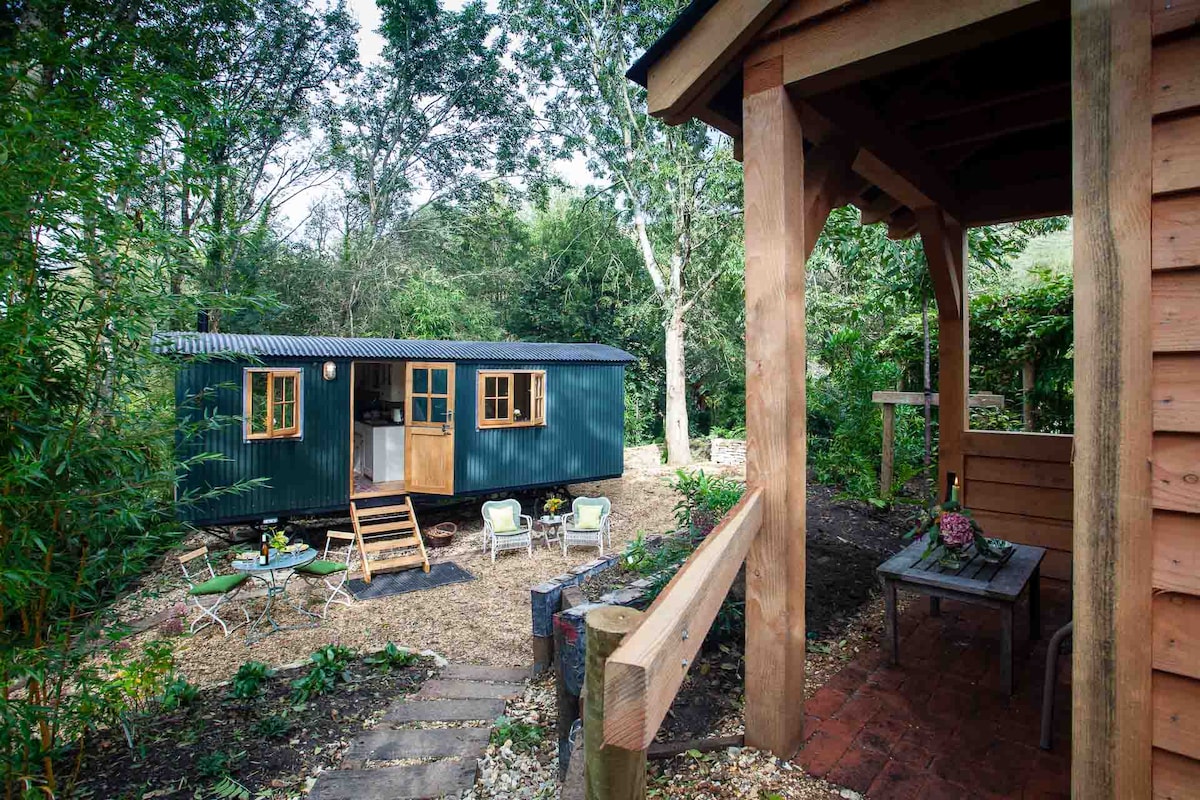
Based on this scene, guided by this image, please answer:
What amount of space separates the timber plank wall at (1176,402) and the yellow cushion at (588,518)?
5.67 m

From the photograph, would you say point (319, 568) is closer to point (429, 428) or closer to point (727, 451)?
point (429, 428)

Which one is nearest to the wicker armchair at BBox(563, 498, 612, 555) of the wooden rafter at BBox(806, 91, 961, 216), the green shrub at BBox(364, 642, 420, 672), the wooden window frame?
the wooden window frame

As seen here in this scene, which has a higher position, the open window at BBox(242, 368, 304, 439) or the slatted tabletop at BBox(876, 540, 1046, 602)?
the open window at BBox(242, 368, 304, 439)

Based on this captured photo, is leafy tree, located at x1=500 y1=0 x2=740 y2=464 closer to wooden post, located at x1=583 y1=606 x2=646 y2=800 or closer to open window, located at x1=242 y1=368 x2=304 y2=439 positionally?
open window, located at x1=242 y1=368 x2=304 y2=439

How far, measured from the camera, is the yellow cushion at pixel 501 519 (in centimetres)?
671

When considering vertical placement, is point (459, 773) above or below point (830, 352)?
below

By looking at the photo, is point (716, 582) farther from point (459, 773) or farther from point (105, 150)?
point (105, 150)

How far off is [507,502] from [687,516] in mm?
3069

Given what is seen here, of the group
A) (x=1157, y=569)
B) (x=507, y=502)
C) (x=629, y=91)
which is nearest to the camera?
(x=1157, y=569)

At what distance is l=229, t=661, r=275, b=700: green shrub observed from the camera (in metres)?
3.52

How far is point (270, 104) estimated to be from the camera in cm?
1339

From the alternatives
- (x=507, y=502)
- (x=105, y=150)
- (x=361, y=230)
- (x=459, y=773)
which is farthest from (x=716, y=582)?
(x=361, y=230)

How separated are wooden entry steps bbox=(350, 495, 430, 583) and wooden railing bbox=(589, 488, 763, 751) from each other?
5.27 m

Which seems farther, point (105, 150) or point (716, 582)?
point (105, 150)
